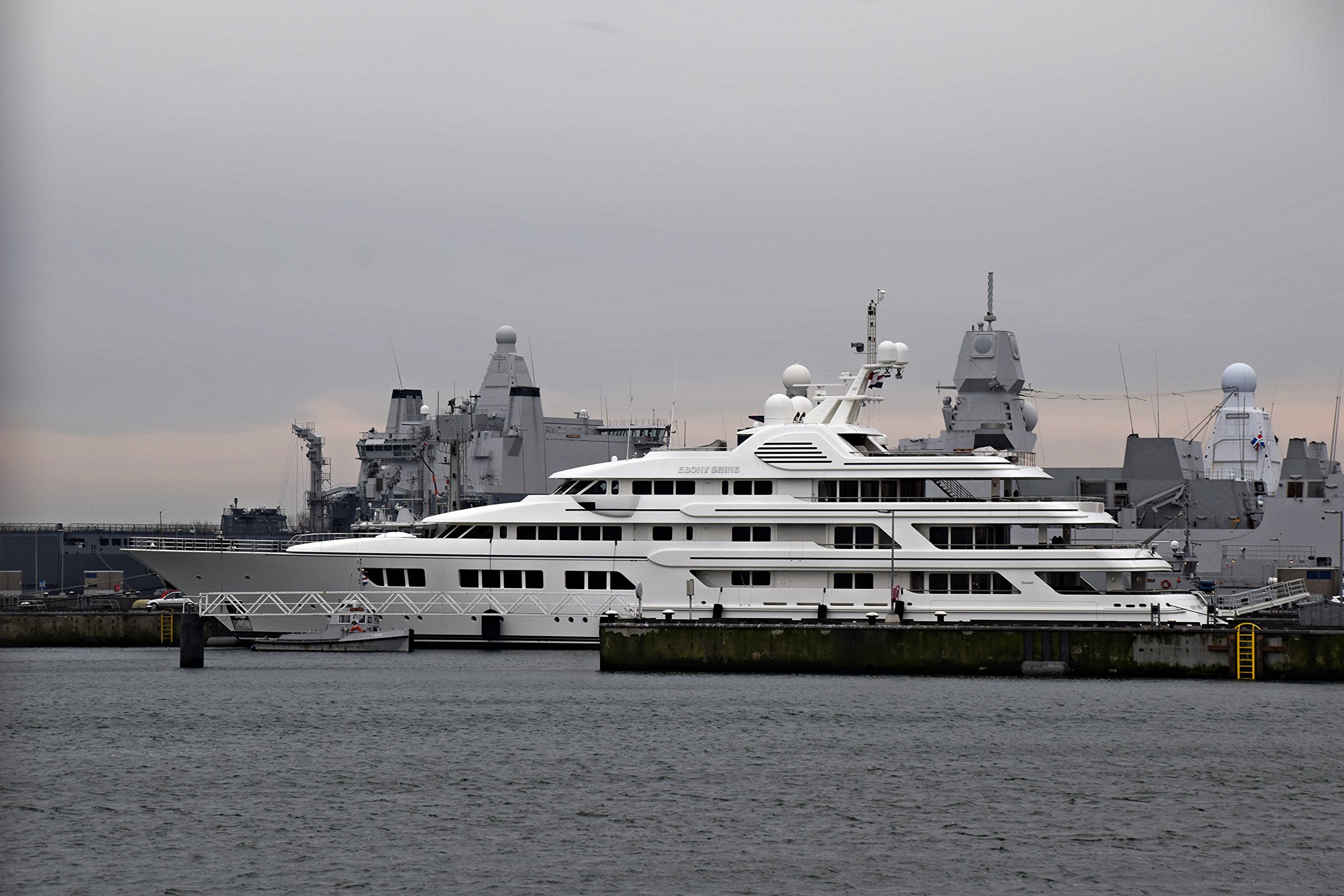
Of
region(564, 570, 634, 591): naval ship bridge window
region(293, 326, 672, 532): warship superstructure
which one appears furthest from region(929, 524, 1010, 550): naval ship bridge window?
region(293, 326, 672, 532): warship superstructure

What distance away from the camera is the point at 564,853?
68.4 feet

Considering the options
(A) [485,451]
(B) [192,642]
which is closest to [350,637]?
(B) [192,642]

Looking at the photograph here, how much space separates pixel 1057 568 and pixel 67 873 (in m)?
30.1

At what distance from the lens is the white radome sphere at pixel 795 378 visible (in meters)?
50.5

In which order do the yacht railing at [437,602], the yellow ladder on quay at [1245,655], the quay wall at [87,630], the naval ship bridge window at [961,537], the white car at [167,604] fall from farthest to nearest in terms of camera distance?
the white car at [167,604], the quay wall at [87,630], the yacht railing at [437,602], the naval ship bridge window at [961,537], the yellow ladder on quay at [1245,655]

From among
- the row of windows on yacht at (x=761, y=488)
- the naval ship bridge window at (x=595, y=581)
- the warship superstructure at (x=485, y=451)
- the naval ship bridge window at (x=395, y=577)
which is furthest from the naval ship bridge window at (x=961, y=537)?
the warship superstructure at (x=485, y=451)

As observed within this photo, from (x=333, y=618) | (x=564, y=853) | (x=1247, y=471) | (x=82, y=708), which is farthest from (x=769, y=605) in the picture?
(x=1247, y=471)

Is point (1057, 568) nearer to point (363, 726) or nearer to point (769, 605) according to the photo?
point (769, 605)

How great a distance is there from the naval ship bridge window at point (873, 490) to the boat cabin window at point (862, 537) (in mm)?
851

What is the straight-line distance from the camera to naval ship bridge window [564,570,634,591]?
147 feet

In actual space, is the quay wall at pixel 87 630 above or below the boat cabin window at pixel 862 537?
below

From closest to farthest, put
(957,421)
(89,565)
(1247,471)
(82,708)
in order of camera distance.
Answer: (82,708), (957,421), (89,565), (1247,471)

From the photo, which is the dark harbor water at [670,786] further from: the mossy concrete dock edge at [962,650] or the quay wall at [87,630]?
the quay wall at [87,630]

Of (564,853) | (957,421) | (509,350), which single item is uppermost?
(509,350)
